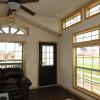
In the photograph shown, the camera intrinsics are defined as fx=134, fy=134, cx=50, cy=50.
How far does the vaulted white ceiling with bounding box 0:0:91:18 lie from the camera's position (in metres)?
4.27

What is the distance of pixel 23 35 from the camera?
19.2 ft

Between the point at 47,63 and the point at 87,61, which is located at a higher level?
the point at 87,61

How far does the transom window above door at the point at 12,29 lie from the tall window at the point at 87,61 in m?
2.33

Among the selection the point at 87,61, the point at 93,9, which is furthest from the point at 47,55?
the point at 93,9

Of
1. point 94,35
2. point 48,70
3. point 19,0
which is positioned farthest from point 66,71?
point 19,0

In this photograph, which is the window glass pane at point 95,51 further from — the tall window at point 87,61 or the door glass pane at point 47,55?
the door glass pane at point 47,55

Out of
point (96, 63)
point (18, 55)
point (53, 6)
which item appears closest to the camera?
point (96, 63)

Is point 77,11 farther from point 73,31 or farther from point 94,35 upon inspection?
point 94,35

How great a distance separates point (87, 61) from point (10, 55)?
3.31 metres

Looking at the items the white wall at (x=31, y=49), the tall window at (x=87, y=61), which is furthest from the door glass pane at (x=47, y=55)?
the tall window at (x=87, y=61)

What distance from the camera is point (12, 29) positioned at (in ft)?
19.1

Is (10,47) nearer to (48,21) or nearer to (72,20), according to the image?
(48,21)

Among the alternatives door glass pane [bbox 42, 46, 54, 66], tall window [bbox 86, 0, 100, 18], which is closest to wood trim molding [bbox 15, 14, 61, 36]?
door glass pane [bbox 42, 46, 54, 66]

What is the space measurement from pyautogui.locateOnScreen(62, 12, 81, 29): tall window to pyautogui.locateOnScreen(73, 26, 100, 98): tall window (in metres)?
0.56
